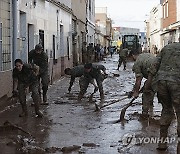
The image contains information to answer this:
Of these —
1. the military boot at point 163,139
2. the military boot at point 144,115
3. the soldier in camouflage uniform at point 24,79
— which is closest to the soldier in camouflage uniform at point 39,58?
the soldier in camouflage uniform at point 24,79

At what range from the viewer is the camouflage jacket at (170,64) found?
282 inches

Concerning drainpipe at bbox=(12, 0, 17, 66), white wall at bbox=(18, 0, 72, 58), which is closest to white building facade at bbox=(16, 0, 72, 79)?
white wall at bbox=(18, 0, 72, 58)

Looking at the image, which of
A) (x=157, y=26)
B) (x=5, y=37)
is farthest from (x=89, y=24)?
(x=5, y=37)

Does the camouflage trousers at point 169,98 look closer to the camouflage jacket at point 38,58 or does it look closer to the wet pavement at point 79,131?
the wet pavement at point 79,131

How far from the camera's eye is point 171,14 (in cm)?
4406

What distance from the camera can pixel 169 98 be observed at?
7340 mm

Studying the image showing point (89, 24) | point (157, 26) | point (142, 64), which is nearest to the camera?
point (142, 64)

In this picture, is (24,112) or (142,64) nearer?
(142,64)

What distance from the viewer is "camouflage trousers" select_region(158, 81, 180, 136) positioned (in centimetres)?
714

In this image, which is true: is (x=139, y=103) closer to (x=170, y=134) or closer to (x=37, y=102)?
(x=37, y=102)

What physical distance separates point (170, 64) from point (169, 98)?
544 mm

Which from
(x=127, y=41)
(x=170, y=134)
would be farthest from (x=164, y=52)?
(x=127, y=41)

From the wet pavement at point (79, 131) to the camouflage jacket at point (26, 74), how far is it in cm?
88

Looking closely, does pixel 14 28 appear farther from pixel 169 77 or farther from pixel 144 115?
pixel 169 77
